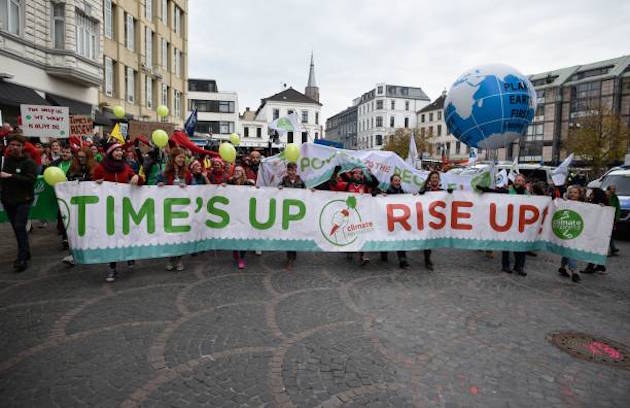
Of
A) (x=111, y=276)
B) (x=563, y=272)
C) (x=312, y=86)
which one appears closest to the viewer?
(x=111, y=276)

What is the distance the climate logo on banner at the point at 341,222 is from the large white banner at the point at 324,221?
0.06 ft

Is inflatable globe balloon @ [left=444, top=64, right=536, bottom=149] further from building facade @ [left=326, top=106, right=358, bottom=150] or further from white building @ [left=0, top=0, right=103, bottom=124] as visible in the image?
building facade @ [left=326, top=106, right=358, bottom=150]

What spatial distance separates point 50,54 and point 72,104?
2558 millimetres

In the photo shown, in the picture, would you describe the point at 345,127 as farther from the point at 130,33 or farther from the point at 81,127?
the point at 81,127

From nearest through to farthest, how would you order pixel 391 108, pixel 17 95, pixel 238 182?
1. pixel 238 182
2. pixel 17 95
3. pixel 391 108

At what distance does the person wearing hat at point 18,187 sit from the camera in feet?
21.0

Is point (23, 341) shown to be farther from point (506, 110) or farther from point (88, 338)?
point (506, 110)

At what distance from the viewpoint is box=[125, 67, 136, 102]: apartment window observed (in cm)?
2913

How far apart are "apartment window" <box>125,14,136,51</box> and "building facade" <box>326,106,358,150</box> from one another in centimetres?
8370

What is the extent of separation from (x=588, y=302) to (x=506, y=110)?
3.81 metres

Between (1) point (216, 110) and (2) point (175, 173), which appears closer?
(2) point (175, 173)

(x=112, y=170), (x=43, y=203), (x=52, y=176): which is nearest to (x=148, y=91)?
(x=43, y=203)

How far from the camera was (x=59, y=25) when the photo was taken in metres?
20.2

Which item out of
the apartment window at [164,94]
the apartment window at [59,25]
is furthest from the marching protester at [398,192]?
the apartment window at [164,94]
